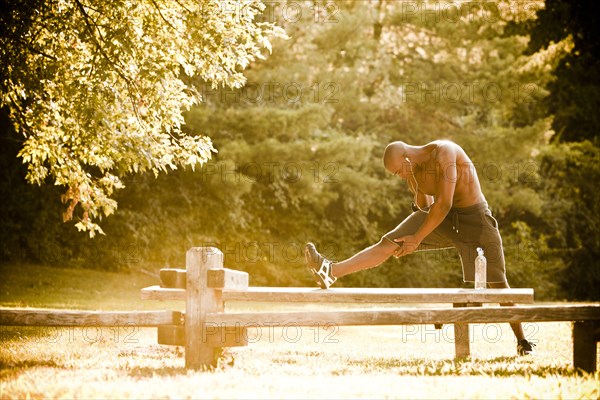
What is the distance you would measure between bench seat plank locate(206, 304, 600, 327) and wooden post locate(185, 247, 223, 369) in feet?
0.34

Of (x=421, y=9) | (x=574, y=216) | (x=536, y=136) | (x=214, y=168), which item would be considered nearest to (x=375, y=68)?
(x=421, y=9)

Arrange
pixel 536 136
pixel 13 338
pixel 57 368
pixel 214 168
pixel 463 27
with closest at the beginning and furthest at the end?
pixel 57 368 < pixel 13 338 < pixel 214 168 < pixel 536 136 < pixel 463 27

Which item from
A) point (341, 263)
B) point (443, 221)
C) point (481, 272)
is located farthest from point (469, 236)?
point (341, 263)

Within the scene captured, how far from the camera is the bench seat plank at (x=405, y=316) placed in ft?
18.9

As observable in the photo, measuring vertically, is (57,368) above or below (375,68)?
below

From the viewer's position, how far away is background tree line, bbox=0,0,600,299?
19.9 m

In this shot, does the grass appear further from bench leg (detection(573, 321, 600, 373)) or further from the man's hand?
the man's hand

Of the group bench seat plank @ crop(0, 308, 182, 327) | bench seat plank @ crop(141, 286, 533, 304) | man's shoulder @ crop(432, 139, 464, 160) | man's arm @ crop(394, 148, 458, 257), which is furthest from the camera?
man's shoulder @ crop(432, 139, 464, 160)

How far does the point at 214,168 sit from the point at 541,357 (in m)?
13.1

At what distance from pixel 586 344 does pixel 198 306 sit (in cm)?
337

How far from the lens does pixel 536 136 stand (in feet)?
76.6

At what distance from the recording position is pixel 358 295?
6117 mm

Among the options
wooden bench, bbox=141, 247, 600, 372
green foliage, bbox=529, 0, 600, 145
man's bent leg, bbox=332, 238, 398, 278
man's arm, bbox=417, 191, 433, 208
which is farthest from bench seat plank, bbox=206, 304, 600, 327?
green foliage, bbox=529, 0, 600, 145

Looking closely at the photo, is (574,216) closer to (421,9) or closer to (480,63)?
(480,63)
